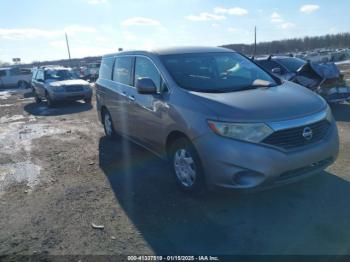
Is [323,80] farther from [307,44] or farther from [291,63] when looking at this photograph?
[307,44]

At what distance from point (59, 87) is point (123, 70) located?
30.0ft

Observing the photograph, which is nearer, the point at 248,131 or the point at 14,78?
the point at 248,131

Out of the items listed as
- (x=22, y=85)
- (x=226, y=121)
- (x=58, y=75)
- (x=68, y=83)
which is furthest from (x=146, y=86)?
(x=22, y=85)

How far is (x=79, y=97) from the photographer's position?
14.4 meters

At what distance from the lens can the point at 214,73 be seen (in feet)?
15.5

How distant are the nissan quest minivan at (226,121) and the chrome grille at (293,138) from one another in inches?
0.4

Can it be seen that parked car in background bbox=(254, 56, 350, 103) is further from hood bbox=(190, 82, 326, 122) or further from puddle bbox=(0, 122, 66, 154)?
puddle bbox=(0, 122, 66, 154)

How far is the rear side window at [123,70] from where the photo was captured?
18.7 ft

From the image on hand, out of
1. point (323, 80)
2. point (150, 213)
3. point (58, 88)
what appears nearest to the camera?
point (150, 213)

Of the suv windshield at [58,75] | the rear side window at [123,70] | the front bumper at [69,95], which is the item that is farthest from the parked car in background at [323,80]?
the suv windshield at [58,75]

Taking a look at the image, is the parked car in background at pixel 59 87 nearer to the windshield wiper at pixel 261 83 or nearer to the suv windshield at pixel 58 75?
the suv windshield at pixel 58 75

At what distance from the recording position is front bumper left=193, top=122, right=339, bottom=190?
3416 mm

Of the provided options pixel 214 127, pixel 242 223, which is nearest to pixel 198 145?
pixel 214 127

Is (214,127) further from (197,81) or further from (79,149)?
(79,149)
